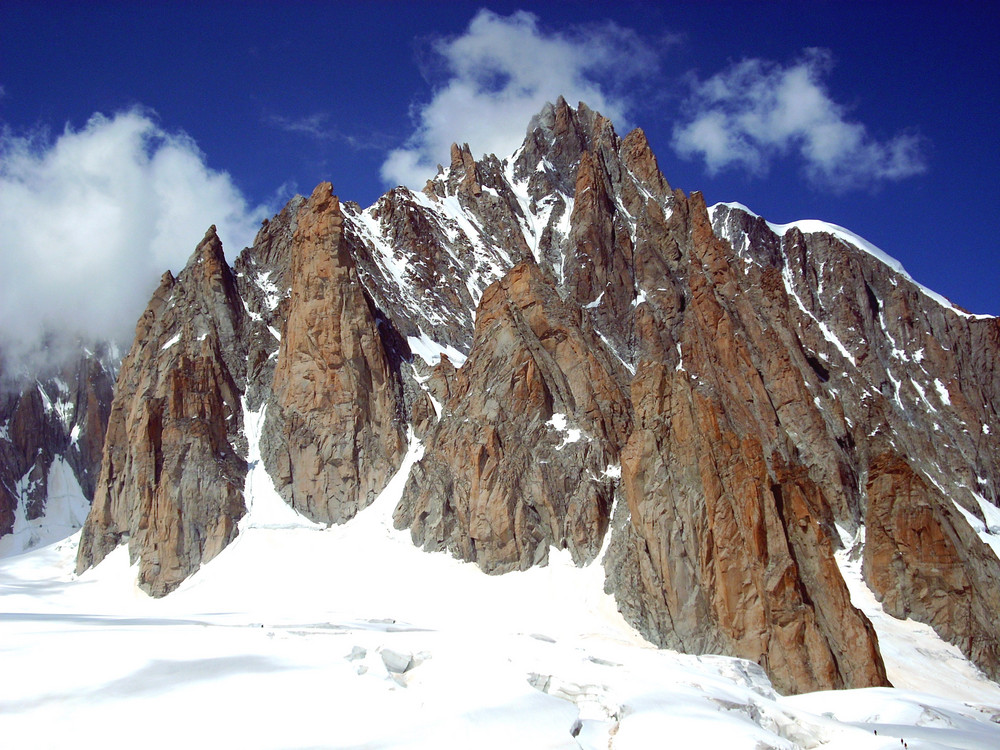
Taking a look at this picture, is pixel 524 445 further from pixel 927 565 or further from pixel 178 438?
pixel 178 438

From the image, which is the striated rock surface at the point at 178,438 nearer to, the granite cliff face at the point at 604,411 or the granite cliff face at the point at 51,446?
the granite cliff face at the point at 604,411

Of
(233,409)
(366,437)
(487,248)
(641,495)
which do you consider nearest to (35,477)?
(233,409)

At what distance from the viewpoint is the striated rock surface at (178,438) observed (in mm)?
61625

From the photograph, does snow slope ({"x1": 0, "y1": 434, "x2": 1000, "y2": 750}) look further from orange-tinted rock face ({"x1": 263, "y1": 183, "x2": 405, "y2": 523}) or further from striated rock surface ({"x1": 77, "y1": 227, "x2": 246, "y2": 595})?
striated rock surface ({"x1": 77, "y1": 227, "x2": 246, "y2": 595})

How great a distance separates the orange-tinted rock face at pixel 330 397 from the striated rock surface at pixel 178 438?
5466 millimetres

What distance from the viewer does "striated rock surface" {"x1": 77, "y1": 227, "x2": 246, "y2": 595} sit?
61.6 metres

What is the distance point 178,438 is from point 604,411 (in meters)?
37.8

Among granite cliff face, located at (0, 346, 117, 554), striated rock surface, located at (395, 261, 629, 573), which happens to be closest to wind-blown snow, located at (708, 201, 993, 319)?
striated rock surface, located at (395, 261, 629, 573)

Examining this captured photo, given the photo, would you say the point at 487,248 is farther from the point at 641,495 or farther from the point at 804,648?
the point at 804,648

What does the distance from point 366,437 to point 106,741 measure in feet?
163

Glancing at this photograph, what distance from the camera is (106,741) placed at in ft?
53.0

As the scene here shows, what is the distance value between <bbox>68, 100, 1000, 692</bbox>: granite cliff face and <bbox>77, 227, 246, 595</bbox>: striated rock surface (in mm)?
293

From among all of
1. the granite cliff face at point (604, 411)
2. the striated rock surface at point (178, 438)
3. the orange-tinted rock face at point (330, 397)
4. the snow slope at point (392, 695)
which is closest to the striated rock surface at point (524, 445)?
the granite cliff face at point (604, 411)

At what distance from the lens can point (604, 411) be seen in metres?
58.5
